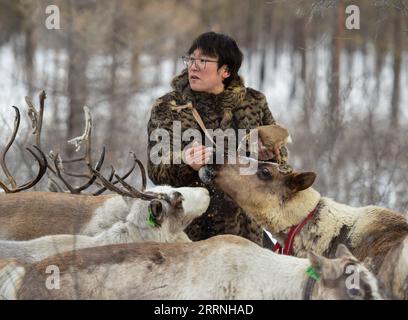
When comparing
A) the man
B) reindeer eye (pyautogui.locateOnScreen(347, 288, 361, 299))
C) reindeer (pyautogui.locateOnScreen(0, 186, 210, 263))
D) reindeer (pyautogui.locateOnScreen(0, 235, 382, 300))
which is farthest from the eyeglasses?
reindeer eye (pyautogui.locateOnScreen(347, 288, 361, 299))

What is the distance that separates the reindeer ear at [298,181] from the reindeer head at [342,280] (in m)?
1.32

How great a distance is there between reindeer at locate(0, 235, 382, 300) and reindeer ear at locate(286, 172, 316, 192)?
107cm

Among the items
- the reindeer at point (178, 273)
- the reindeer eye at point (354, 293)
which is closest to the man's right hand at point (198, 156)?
the reindeer at point (178, 273)

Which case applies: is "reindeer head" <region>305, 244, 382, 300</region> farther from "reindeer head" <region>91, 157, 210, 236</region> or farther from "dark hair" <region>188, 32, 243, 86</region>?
"dark hair" <region>188, 32, 243, 86</region>

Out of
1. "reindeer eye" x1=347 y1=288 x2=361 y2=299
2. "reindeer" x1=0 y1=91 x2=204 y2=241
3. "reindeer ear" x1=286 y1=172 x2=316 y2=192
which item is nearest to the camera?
"reindeer eye" x1=347 y1=288 x2=361 y2=299

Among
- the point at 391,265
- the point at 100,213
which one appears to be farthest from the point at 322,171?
the point at 391,265

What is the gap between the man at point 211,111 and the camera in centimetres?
556

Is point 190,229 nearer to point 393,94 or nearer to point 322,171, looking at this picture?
point 322,171

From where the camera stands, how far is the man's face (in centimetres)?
555

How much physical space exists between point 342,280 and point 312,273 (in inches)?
6.3

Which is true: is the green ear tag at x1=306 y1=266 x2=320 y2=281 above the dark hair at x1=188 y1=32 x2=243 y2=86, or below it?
below

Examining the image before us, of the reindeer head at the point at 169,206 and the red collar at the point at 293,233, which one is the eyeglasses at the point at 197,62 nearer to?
the reindeer head at the point at 169,206

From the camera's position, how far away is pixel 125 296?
397 cm

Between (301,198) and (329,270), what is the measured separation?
1.45 meters
